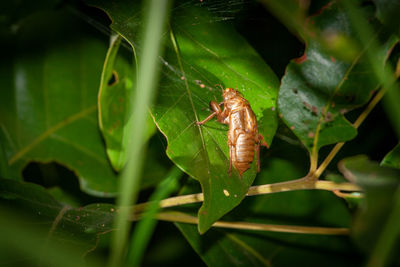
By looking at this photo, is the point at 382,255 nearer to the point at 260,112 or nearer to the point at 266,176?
the point at 260,112

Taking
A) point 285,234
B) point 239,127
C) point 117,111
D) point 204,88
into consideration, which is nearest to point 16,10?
point 117,111

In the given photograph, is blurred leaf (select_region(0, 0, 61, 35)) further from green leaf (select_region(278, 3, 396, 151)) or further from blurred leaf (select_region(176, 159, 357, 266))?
blurred leaf (select_region(176, 159, 357, 266))

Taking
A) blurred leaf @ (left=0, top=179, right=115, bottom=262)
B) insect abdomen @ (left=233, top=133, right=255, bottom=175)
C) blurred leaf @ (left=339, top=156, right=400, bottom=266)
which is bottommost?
blurred leaf @ (left=0, top=179, right=115, bottom=262)

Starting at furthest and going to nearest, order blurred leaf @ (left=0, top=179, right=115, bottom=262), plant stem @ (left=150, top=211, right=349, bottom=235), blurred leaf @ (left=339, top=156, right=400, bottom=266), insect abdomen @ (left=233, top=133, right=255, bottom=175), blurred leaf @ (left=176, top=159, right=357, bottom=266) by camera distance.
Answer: blurred leaf @ (left=176, top=159, right=357, bottom=266) → plant stem @ (left=150, top=211, right=349, bottom=235) → insect abdomen @ (left=233, top=133, right=255, bottom=175) → blurred leaf @ (left=0, top=179, right=115, bottom=262) → blurred leaf @ (left=339, top=156, right=400, bottom=266)

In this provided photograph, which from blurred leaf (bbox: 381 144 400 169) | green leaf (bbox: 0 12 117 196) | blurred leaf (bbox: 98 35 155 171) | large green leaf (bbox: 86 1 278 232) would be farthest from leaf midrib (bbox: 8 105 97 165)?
blurred leaf (bbox: 381 144 400 169)

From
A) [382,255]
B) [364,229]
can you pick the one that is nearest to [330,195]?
[364,229]

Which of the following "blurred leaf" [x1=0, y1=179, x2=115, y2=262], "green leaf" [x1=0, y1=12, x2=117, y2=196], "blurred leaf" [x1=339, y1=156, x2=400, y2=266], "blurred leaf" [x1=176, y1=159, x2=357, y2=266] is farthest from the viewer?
"green leaf" [x1=0, y1=12, x2=117, y2=196]

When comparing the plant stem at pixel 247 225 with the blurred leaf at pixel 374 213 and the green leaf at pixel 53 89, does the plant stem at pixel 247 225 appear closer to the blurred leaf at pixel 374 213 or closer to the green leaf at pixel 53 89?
the green leaf at pixel 53 89
